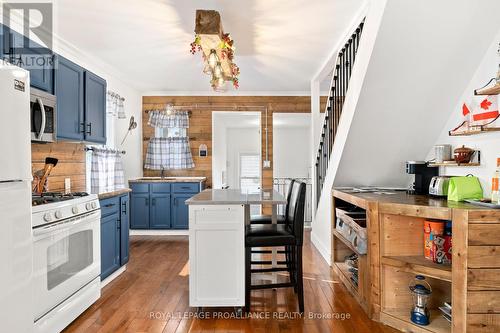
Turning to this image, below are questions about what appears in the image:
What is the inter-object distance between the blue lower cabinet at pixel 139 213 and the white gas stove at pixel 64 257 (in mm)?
2453

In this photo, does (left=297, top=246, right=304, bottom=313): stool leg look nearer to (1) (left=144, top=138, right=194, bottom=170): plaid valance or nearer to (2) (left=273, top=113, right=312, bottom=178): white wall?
(1) (left=144, top=138, right=194, bottom=170): plaid valance

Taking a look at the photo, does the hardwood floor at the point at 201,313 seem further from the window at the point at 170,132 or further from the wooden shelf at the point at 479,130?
the window at the point at 170,132

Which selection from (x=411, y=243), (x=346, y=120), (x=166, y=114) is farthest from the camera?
(x=166, y=114)

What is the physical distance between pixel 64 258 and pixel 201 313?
1.11 meters

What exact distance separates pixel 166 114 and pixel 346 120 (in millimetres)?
3712

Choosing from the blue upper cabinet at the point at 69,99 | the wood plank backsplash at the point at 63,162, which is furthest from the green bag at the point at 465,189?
the wood plank backsplash at the point at 63,162

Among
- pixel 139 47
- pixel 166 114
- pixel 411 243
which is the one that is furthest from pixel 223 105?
pixel 411 243

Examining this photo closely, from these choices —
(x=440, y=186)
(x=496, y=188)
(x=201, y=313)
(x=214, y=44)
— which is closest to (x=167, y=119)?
(x=214, y=44)

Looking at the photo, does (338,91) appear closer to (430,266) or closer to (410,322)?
(430,266)

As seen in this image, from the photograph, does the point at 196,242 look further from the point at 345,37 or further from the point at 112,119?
the point at 112,119

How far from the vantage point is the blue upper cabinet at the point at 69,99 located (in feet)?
9.52

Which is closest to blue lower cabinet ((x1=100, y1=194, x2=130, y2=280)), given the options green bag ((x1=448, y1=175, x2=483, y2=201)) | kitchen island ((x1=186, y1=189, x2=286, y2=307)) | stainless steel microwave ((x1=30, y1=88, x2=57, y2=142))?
stainless steel microwave ((x1=30, y1=88, x2=57, y2=142))

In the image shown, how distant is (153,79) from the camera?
508 centimetres

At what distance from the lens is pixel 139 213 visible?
208 inches
